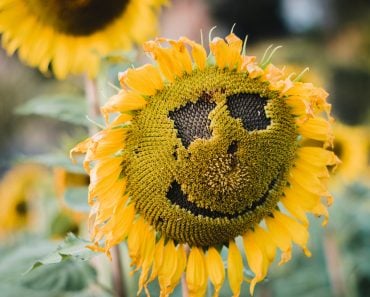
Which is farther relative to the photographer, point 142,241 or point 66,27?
point 66,27

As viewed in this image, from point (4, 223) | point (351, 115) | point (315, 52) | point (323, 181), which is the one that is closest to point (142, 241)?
point (323, 181)

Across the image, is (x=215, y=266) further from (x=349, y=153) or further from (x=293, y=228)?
(x=349, y=153)

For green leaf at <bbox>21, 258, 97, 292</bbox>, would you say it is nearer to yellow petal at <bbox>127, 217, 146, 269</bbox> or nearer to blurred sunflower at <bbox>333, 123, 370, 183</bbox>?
yellow petal at <bbox>127, 217, 146, 269</bbox>

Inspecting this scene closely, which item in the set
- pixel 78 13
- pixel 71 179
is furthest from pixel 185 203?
pixel 71 179

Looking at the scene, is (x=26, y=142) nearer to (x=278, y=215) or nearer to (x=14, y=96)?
(x=14, y=96)

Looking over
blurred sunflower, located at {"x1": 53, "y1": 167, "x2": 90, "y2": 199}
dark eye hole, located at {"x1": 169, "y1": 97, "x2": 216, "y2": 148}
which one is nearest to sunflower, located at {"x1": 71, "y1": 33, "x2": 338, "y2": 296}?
dark eye hole, located at {"x1": 169, "y1": 97, "x2": 216, "y2": 148}

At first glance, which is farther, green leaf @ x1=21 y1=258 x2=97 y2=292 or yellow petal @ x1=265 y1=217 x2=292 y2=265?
green leaf @ x1=21 y1=258 x2=97 y2=292

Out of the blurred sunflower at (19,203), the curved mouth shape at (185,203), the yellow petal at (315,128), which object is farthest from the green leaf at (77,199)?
the blurred sunflower at (19,203)

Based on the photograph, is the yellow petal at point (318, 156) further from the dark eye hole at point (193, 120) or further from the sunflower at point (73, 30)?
the sunflower at point (73, 30)
